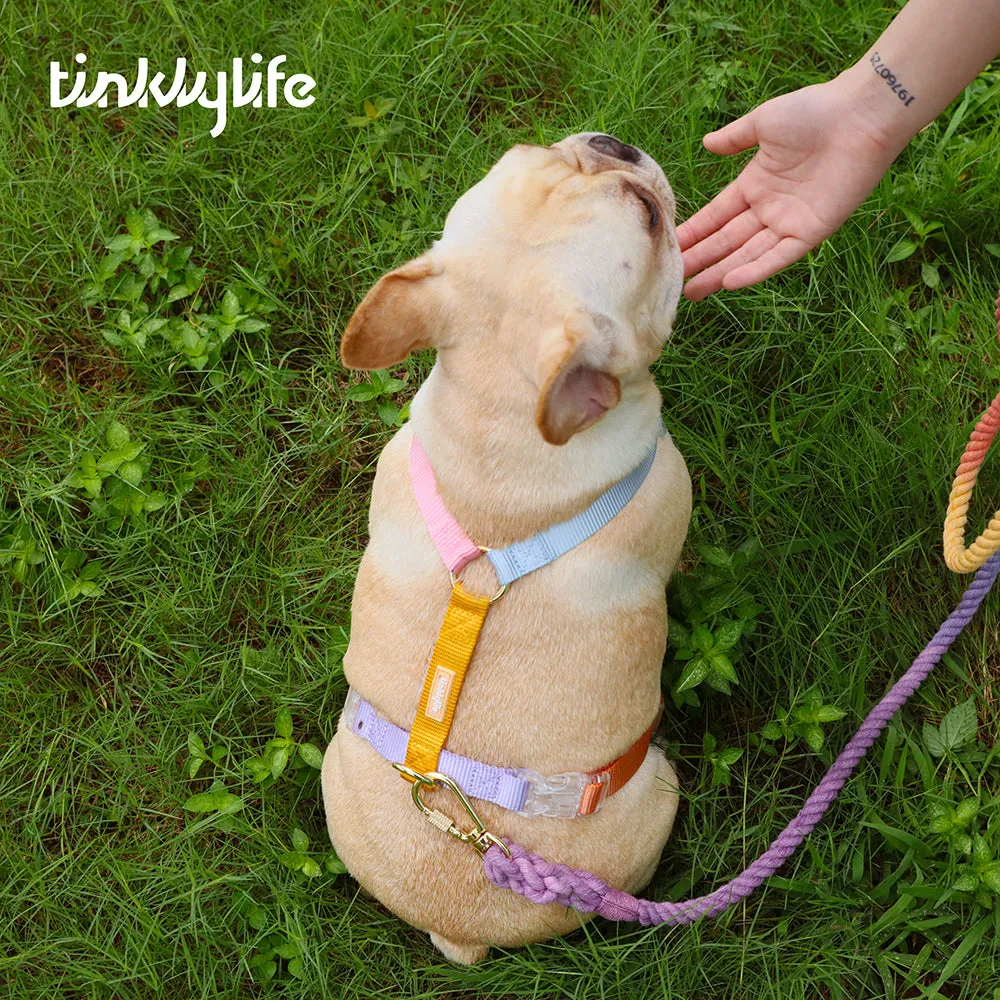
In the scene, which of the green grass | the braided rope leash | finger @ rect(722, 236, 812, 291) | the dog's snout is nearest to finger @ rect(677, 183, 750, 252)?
finger @ rect(722, 236, 812, 291)

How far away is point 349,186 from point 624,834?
249 centimetres

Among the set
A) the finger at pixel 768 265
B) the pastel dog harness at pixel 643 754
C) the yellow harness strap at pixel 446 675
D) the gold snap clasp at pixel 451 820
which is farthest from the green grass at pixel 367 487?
the yellow harness strap at pixel 446 675

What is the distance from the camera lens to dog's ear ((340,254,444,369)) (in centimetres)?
250

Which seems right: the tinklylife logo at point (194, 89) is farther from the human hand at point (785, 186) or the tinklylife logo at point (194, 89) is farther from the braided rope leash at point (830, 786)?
the braided rope leash at point (830, 786)

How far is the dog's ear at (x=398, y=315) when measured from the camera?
250 centimetres

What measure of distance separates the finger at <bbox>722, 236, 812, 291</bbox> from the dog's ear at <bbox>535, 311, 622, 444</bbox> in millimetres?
794

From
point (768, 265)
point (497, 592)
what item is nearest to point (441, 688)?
point (497, 592)

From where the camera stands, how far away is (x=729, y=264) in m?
3.19

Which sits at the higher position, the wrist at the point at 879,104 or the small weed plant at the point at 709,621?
the wrist at the point at 879,104

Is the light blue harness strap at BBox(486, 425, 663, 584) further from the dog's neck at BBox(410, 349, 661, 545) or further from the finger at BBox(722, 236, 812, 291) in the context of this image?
the finger at BBox(722, 236, 812, 291)

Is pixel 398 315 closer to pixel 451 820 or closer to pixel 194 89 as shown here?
pixel 451 820

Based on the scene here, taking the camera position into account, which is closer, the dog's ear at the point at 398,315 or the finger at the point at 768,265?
the dog's ear at the point at 398,315

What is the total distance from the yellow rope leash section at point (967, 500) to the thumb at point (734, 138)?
0.89m

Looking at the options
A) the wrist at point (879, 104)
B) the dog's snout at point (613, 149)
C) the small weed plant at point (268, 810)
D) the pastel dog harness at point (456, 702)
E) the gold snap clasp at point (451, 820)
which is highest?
the wrist at point (879, 104)
